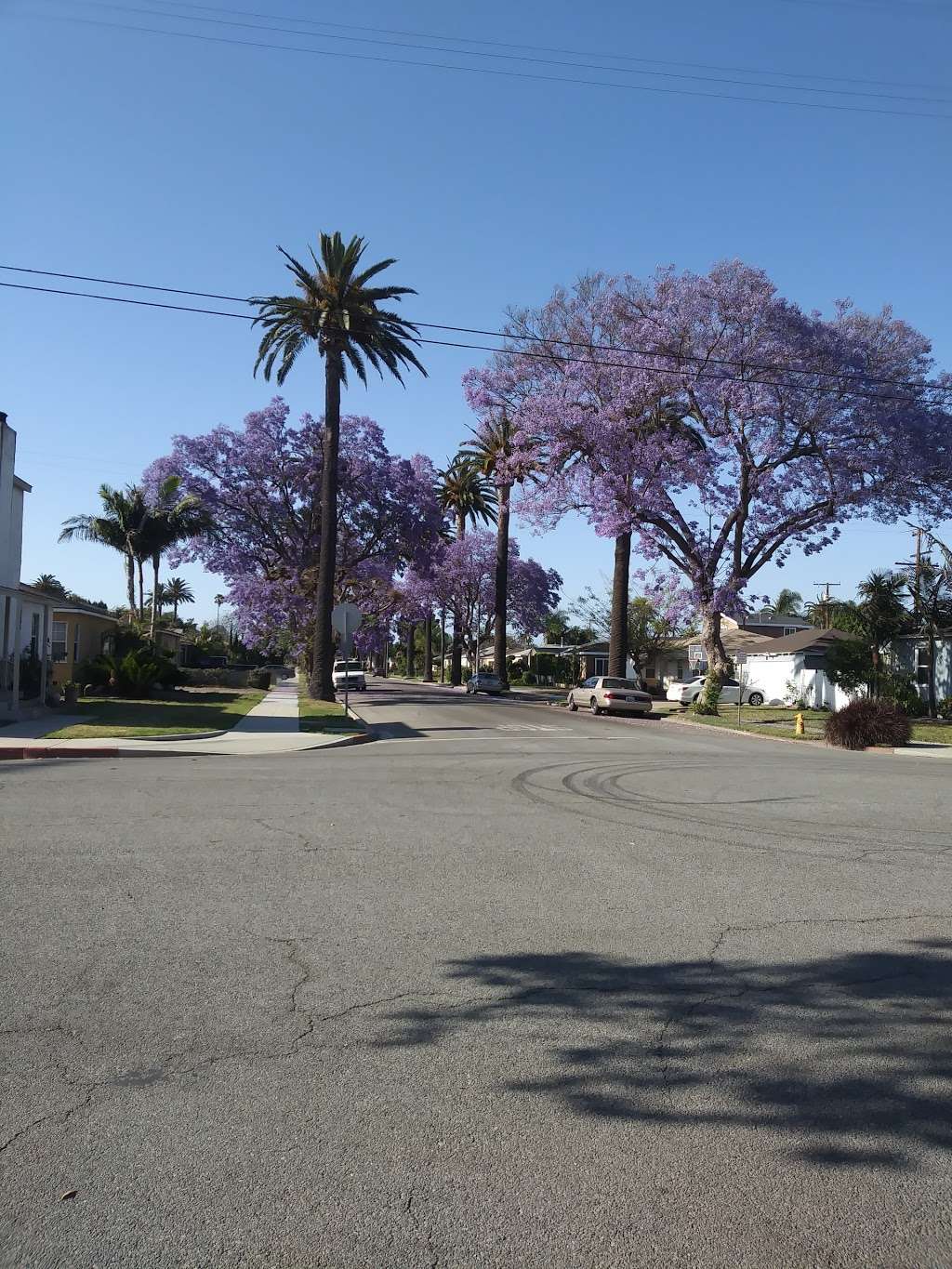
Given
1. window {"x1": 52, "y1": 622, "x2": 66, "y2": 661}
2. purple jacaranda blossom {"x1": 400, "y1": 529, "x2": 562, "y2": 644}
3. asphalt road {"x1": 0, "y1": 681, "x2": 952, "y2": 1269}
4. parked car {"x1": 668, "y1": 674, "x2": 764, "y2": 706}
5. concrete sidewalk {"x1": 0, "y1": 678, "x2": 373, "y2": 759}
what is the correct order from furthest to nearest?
1. purple jacaranda blossom {"x1": 400, "y1": 529, "x2": 562, "y2": 644}
2. parked car {"x1": 668, "y1": 674, "x2": 764, "y2": 706}
3. window {"x1": 52, "y1": 622, "x2": 66, "y2": 661}
4. concrete sidewalk {"x1": 0, "y1": 678, "x2": 373, "y2": 759}
5. asphalt road {"x1": 0, "y1": 681, "x2": 952, "y2": 1269}

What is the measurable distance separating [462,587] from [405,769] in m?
56.9

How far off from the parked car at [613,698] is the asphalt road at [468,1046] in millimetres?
27500

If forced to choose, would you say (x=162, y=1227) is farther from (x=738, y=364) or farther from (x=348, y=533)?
(x=348, y=533)

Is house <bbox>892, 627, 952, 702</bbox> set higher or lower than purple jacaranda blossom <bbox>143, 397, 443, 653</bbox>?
lower

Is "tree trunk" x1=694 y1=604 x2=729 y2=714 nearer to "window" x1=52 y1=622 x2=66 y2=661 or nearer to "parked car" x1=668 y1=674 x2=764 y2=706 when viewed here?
"parked car" x1=668 y1=674 x2=764 y2=706

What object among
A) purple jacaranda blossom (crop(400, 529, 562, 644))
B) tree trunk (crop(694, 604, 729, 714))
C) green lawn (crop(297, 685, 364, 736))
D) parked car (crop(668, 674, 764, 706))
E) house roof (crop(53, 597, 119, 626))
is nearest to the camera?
green lawn (crop(297, 685, 364, 736))

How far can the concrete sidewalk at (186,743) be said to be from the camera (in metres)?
17.8

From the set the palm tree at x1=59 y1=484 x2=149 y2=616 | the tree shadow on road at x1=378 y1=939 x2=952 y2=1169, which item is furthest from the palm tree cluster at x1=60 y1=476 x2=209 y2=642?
the tree shadow on road at x1=378 y1=939 x2=952 y2=1169

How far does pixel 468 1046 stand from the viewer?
4.77 meters

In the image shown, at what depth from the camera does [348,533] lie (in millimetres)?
50219

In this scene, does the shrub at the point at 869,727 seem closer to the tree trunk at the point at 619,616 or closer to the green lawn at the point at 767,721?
the green lawn at the point at 767,721

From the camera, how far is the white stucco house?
24516mm

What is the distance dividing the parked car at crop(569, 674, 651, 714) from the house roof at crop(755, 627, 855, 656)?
1222cm

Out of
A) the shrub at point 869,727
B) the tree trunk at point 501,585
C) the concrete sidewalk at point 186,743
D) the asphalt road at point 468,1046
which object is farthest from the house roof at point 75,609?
the tree trunk at point 501,585
